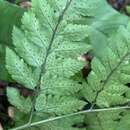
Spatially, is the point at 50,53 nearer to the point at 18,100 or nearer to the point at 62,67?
the point at 62,67

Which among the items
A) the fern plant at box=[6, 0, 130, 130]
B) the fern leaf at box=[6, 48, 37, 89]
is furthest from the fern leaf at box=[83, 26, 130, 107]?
the fern leaf at box=[6, 48, 37, 89]

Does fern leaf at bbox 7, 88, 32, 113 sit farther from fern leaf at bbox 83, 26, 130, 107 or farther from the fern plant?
fern leaf at bbox 83, 26, 130, 107

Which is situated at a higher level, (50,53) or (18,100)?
(50,53)

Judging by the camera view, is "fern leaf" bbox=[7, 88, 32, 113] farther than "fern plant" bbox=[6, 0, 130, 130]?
Yes

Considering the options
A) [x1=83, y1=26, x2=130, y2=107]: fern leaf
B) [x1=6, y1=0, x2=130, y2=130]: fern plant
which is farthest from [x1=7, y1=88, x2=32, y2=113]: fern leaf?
[x1=83, y1=26, x2=130, y2=107]: fern leaf

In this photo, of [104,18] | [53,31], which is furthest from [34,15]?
[104,18]

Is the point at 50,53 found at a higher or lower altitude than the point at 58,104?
higher

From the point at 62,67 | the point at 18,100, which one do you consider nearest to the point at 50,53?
the point at 62,67

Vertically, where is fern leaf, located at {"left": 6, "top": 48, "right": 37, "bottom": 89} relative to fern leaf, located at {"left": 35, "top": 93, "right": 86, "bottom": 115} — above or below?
above
